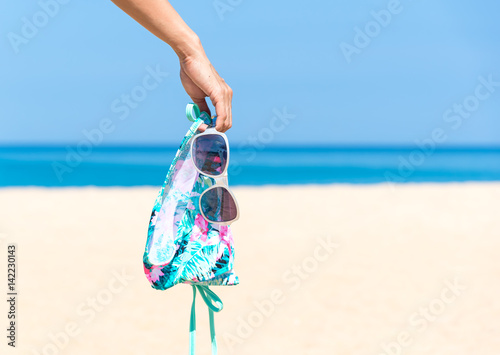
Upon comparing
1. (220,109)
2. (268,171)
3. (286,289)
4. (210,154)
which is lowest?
(286,289)

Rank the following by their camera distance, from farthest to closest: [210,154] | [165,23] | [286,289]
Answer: [286,289]
[210,154]
[165,23]

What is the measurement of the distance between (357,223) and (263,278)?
163 inches

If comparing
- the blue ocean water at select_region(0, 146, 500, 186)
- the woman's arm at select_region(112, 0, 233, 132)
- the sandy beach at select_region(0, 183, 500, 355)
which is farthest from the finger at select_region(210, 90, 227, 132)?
the blue ocean water at select_region(0, 146, 500, 186)

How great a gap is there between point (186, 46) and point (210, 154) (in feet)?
1.17

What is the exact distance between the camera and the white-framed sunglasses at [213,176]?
184cm

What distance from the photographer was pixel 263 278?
5.91 metres

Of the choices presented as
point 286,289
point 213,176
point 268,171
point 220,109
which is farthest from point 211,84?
point 268,171

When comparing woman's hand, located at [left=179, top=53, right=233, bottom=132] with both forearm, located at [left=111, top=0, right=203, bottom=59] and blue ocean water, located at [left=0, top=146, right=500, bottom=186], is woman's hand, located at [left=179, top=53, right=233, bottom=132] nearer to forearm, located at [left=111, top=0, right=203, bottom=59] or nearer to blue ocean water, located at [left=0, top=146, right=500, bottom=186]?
forearm, located at [left=111, top=0, right=203, bottom=59]

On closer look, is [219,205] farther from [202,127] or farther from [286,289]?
[286,289]

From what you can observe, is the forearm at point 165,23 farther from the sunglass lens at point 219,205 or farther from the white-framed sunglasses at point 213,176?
the sunglass lens at point 219,205

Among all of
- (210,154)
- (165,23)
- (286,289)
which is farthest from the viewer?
(286,289)

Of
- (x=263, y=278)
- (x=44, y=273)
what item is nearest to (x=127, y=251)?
(x=44, y=273)

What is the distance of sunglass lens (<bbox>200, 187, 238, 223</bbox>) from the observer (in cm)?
185

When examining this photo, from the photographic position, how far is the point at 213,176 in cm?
186
